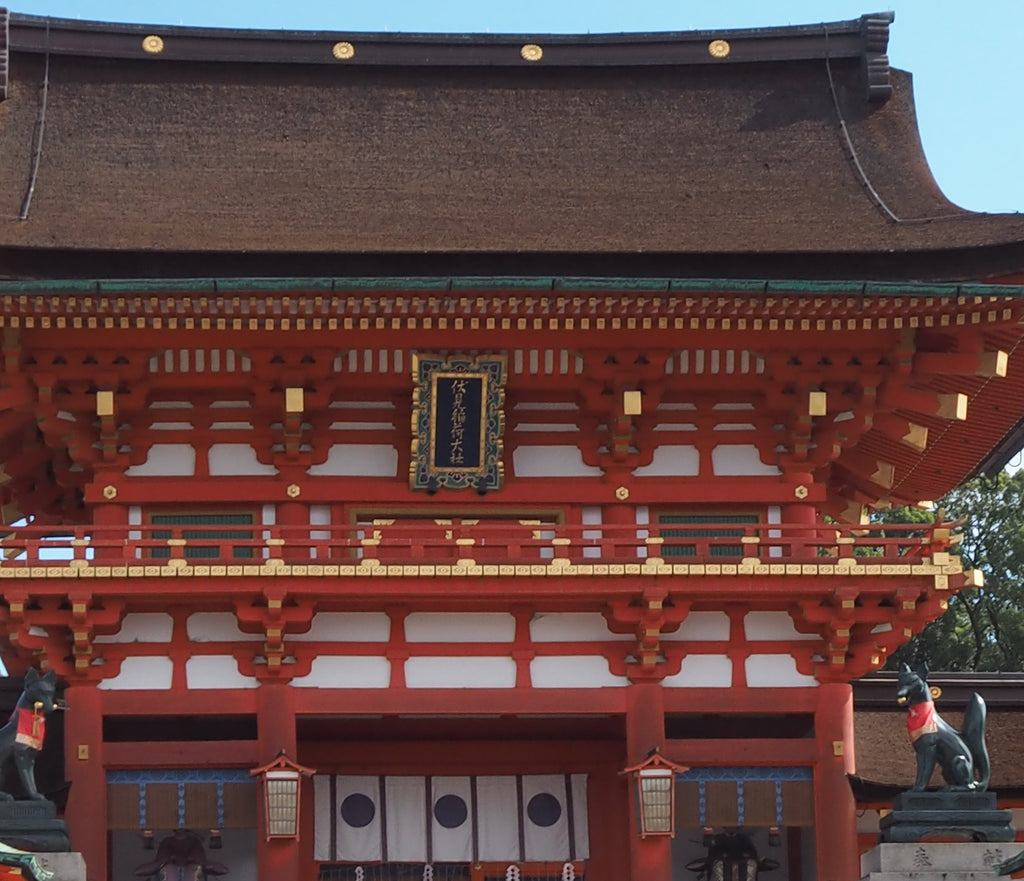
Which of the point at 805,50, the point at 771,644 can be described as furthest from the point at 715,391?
the point at 805,50

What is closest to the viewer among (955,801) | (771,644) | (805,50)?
(955,801)

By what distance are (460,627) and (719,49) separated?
9.41 metres

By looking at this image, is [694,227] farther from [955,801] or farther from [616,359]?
[955,801]

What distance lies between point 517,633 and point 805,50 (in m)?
9.73

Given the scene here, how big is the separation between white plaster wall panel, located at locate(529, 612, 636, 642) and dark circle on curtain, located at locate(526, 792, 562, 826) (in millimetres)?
2212

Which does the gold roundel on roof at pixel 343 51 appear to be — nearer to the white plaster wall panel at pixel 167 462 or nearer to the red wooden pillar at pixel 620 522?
the white plaster wall panel at pixel 167 462

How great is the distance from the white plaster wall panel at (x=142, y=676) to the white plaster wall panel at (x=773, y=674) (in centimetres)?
594

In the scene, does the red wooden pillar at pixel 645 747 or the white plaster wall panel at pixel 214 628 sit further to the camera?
the white plaster wall panel at pixel 214 628

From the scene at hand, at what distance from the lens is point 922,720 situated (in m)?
19.2

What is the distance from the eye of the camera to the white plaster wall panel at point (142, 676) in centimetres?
1961

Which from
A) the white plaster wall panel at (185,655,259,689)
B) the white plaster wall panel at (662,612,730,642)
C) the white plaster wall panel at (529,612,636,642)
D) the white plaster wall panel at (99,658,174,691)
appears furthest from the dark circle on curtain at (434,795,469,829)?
the white plaster wall panel at (99,658,174,691)

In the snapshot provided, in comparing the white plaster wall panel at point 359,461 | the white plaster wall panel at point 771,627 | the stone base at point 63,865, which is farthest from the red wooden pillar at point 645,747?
the stone base at point 63,865

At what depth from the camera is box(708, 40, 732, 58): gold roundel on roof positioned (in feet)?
83.0

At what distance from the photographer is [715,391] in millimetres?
20891
